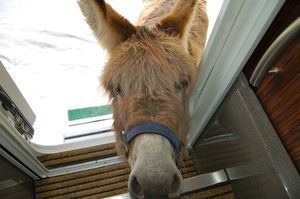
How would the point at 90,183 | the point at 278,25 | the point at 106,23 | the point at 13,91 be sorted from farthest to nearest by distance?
the point at 90,183 < the point at 13,91 < the point at 106,23 < the point at 278,25

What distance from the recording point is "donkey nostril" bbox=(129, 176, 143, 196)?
0.88 metres

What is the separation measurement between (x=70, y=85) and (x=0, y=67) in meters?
0.80

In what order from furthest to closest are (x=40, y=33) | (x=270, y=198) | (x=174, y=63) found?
(x=40, y=33) → (x=174, y=63) → (x=270, y=198)

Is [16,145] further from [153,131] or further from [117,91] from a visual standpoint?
[153,131]

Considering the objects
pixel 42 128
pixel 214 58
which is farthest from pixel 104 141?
pixel 214 58

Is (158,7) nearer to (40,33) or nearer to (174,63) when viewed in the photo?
(174,63)

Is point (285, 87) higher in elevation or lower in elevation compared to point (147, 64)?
lower

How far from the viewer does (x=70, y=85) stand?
2.10m

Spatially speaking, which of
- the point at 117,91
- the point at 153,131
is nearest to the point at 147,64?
the point at 117,91

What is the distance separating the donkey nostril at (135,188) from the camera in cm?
88

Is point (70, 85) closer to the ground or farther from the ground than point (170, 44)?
farther from the ground

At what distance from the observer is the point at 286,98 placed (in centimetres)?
72

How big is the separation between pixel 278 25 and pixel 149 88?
1.51ft

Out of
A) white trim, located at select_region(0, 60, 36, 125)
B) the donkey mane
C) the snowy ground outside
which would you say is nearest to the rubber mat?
the snowy ground outside
